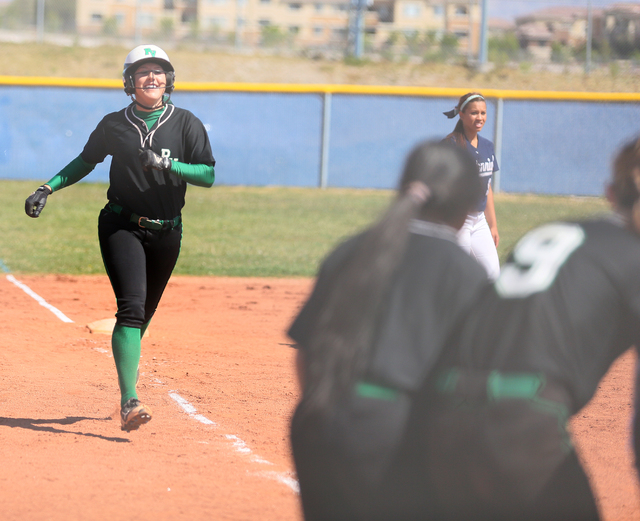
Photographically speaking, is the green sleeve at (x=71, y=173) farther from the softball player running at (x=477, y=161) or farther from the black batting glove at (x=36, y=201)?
the softball player running at (x=477, y=161)

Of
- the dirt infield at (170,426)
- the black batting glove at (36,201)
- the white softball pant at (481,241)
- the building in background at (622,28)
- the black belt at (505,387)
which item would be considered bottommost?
the dirt infield at (170,426)


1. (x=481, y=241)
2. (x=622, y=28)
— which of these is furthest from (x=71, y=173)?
(x=622, y=28)

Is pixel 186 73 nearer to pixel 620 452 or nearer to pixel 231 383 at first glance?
pixel 231 383

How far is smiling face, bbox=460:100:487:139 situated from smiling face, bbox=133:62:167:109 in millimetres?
2502

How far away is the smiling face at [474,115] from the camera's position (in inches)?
238

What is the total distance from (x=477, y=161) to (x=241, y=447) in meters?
2.85

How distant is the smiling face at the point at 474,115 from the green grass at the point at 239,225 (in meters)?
3.65

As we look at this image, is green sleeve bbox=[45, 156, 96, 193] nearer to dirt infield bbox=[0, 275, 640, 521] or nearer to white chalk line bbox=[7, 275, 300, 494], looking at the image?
dirt infield bbox=[0, 275, 640, 521]

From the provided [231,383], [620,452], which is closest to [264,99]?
[231,383]

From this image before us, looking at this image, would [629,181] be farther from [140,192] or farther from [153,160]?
[140,192]

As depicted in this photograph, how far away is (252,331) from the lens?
26.1 ft

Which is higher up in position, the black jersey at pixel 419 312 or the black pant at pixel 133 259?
the black jersey at pixel 419 312

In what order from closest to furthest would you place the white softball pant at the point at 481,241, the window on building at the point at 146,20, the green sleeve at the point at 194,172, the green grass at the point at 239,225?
the green sleeve at the point at 194,172, the white softball pant at the point at 481,241, the green grass at the point at 239,225, the window on building at the point at 146,20

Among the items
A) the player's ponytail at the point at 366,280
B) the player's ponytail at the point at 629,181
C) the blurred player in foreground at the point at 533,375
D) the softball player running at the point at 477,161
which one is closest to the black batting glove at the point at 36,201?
the softball player running at the point at 477,161
